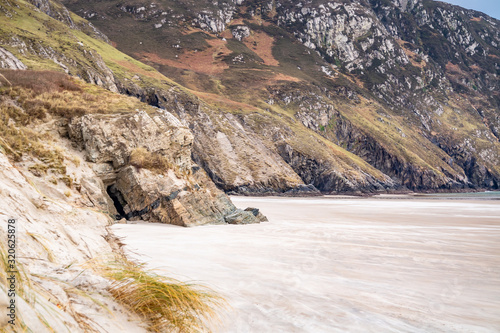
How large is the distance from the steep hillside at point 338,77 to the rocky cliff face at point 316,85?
18.8 inches

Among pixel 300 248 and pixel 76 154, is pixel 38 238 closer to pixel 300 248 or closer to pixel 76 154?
pixel 300 248

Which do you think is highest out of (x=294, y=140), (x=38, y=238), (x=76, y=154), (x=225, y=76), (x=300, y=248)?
(x=225, y=76)

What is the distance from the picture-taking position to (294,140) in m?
59.5

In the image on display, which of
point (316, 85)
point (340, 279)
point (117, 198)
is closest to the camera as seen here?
point (340, 279)

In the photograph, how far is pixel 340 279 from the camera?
18.2ft

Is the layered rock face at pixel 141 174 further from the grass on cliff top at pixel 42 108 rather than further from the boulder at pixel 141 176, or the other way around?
the grass on cliff top at pixel 42 108

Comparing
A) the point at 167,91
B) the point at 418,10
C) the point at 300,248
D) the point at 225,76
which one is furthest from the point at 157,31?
the point at 418,10

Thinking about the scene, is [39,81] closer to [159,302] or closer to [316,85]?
[159,302]

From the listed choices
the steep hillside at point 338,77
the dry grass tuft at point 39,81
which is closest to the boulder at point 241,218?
the dry grass tuft at point 39,81

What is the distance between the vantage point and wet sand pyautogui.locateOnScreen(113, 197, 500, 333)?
3.77m

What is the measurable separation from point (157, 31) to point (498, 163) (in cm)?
12862

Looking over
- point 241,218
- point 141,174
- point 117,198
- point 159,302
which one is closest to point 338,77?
point 241,218

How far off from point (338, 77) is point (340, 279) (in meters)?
112

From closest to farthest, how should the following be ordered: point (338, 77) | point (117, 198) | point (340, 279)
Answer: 1. point (340, 279)
2. point (117, 198)
3. point (338, 77)
